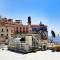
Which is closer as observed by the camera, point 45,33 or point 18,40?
A: point 18,40

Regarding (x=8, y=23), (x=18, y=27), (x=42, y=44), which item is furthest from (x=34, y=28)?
(x=42, y=44)

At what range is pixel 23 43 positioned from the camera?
7.99 m

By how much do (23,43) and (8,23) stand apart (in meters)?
3.56

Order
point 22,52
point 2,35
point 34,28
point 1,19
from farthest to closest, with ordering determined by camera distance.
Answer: point 34,28, point 1,19, point 2,35, point 22,52

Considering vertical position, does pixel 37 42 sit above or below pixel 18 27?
below

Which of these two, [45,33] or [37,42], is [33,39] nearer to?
[37,42]

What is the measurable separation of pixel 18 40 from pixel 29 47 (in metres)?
0.70

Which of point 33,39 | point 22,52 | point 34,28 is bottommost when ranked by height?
point 22,52

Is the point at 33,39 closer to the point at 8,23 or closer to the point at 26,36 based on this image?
the point at 26,36

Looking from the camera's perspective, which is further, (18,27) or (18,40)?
(18,27)

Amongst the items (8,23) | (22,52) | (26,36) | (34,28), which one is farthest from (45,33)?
(22,52)

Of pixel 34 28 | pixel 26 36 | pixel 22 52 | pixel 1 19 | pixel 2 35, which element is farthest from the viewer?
pixel 34 28

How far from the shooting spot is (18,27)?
1173 cm

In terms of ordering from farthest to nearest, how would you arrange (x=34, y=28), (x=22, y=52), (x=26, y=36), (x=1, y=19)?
(x=34, y=28)
(x=1, y=19)
(x=26, y=36)
(x=22, y=52)
